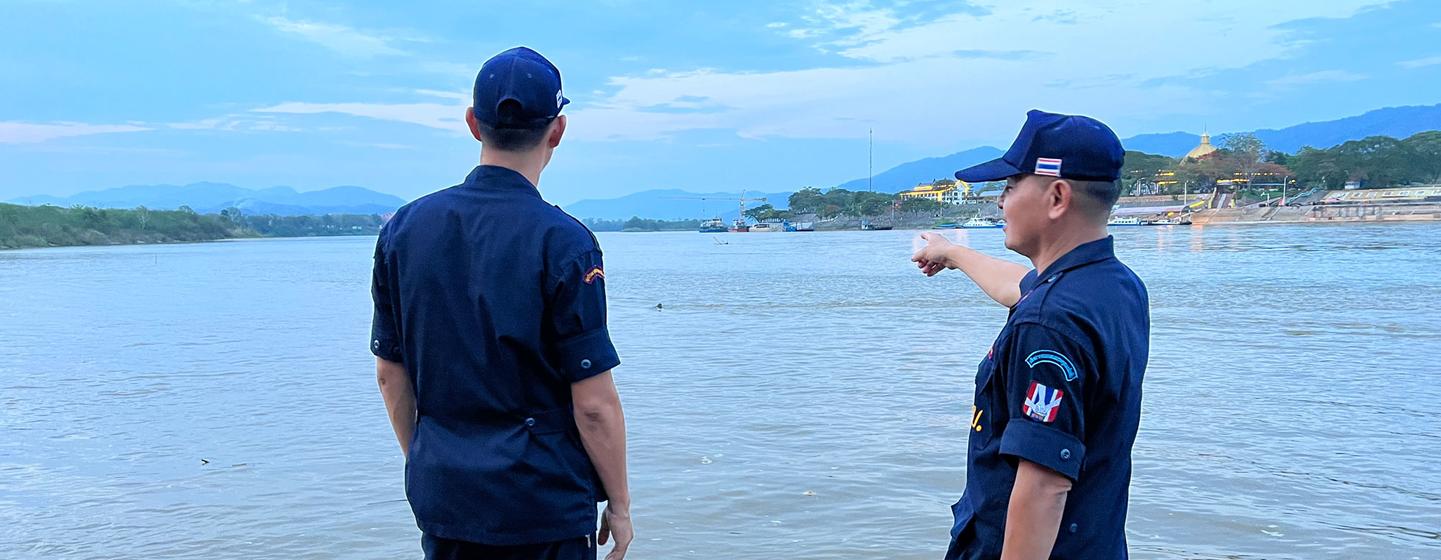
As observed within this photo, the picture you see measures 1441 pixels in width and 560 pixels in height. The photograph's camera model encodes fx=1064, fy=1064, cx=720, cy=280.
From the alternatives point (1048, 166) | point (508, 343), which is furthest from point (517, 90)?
point (1048, 166)

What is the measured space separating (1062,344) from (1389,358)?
13.2m

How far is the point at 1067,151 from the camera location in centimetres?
232

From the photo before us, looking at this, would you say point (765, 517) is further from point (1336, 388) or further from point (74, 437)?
point (1336, 388)

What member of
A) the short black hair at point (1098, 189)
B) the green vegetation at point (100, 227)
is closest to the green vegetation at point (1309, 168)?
the green vegetation at point (100, 227)

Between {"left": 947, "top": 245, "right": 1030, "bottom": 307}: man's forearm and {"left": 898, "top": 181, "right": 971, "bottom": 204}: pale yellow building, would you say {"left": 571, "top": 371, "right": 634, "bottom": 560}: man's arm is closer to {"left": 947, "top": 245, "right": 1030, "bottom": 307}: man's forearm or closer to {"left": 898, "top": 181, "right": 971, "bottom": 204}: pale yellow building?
{"left": 947, "top": 245, "right": 1030, "bottom": 307}: man's forearm

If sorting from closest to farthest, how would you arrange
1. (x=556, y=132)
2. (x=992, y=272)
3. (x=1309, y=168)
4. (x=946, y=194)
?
(x=556, y=132) → (x=992, y=272) → (x=1309, y=168) → (x=946, y=194)

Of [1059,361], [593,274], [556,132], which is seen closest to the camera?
[1059,361]

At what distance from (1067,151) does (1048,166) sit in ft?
0.17

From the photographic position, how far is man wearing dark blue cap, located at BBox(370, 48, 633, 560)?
2.46m

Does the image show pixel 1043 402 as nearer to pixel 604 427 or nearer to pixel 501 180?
pixel 604 427

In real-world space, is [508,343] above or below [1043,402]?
above

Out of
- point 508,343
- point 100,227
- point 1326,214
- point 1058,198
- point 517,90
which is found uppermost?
point 517,90

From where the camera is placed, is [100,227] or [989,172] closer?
[989,172]

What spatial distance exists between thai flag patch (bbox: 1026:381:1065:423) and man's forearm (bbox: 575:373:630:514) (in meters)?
0.94
